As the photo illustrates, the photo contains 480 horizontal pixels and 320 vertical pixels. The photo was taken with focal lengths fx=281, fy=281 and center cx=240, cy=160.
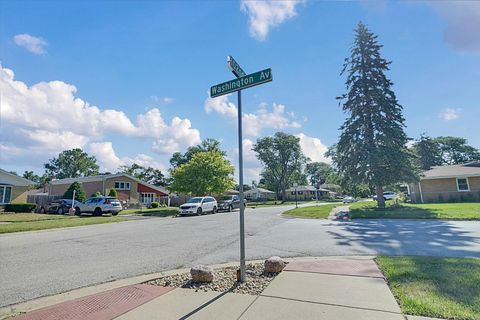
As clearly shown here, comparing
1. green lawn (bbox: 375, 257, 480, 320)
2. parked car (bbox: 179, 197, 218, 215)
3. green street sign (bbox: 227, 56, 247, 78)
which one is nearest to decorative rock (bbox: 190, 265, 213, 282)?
green lawn (bbox: 375, 257, 480, 320)

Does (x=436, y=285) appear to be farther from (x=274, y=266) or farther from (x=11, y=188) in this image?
(x=11, y=188)

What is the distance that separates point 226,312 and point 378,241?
7.65 metres

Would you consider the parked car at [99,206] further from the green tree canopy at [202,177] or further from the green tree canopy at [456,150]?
the green tree canopy at [456,150]

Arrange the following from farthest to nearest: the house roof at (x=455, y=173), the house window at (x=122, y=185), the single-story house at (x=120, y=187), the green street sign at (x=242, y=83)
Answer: the house window at (x=122, y=185) < the single-story house at (x=120, y=187) < the house roof at (x=455, y=173) < the green street sign at (x=242, y=83)

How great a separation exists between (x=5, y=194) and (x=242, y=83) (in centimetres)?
3562

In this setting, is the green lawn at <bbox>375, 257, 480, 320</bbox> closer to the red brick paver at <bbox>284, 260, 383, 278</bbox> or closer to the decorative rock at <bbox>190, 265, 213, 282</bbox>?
the red brick paver at <bbox>284, 260, 383, 278</bbox>

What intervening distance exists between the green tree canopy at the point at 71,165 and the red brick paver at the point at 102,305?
91204 mm

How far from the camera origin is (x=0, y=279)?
19.4 ft

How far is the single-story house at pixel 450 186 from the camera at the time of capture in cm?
2817

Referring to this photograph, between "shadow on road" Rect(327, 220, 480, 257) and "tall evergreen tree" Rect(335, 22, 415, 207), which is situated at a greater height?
"tall evergreen tree" Rect(335, 22, 415, 207)

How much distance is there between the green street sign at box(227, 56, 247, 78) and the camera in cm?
553

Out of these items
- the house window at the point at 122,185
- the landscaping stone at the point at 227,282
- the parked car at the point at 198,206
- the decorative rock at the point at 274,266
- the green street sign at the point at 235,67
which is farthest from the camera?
the house window at the point at 122,185

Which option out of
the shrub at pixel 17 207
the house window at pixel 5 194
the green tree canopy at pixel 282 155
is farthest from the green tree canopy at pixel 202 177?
the green tree canopy at pixel 282 155

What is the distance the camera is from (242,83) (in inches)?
216
